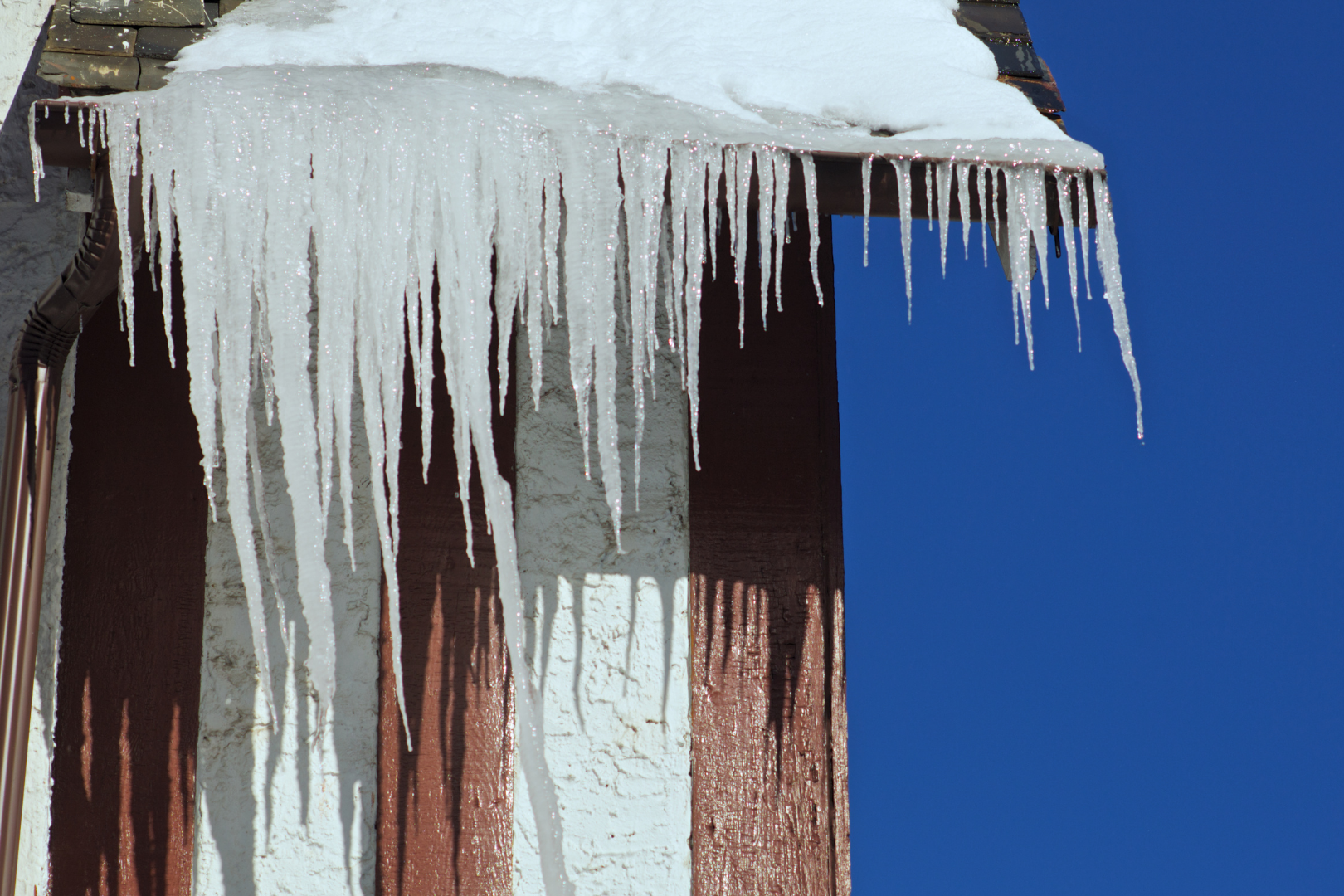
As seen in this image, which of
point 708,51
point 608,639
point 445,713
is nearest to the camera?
point 708,51

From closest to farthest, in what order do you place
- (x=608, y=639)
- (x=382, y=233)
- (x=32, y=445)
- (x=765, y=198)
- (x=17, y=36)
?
(x=382, y=233) → (x=765, y=198) → (x=32, y=445) → (x=608, y=639) → (x=17, y=36)

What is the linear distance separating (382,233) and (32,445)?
1.05 metres

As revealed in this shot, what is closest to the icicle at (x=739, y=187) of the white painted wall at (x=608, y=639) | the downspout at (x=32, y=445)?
the white painted wall at (x=608, y=639)

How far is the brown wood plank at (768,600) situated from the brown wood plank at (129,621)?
52.9 inches

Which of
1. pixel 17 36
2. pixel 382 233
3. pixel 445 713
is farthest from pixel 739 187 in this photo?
pixel 17 36

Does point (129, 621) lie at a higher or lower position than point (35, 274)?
lower

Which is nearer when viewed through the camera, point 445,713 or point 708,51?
point 708,51

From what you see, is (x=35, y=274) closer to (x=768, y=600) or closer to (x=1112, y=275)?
(x=768, y=600)

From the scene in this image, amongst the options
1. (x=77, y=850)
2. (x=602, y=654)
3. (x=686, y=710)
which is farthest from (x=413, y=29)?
(x=77, y=850)

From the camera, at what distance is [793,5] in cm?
320

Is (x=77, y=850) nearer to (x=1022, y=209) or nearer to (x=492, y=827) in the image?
(x=492, y=827)

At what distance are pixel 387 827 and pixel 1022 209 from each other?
7.20 ft

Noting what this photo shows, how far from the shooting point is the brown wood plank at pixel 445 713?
2988mm

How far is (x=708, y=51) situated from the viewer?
296cm
